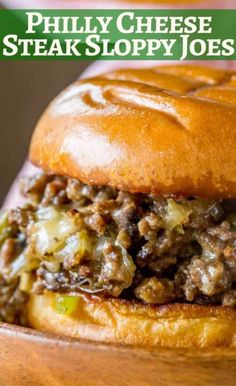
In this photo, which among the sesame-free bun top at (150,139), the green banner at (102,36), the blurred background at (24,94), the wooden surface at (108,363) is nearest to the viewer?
the wooden surface at (108,363)

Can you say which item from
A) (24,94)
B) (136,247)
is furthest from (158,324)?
(24,94)

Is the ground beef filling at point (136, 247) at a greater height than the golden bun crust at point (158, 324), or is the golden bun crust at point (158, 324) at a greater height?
the ground beef filling at point (136, 247)

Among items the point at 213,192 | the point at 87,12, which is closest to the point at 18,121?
the point at 87,12

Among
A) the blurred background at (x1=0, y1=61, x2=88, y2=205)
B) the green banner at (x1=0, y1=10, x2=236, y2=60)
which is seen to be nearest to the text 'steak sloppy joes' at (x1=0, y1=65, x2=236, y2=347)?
the green banner at (x1=0, y1=10, x2=236, y2=60)

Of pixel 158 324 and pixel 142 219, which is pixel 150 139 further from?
pixel 158 324

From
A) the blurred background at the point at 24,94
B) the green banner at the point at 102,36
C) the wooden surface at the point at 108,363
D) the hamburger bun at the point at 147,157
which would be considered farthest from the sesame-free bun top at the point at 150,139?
the blurred background at the point at 24,94

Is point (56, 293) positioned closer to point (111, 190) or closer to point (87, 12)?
point (111, 190)

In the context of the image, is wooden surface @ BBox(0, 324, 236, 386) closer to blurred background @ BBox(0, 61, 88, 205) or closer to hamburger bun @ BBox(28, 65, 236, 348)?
hamburger bun @ BBox(28, 65, 236, 348)

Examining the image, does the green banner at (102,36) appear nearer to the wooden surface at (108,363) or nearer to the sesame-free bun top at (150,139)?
the sesame-free bun top at (150,139)
